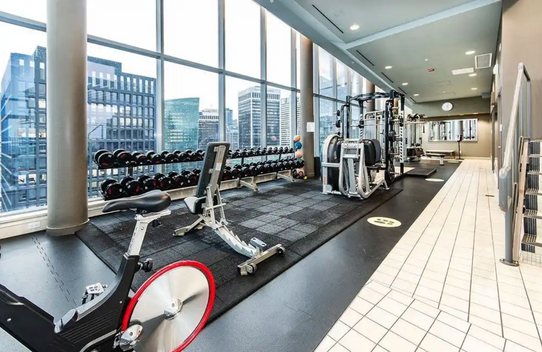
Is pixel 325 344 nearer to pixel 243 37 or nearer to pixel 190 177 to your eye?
pixel 190 177

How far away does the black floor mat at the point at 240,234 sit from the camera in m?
2.16

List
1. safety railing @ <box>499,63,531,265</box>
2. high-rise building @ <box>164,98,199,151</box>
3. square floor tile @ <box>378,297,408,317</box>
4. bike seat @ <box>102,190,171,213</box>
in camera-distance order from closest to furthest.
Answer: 1. bike seat @ <box>102,190,171,213</box>
2. square floor tile @ <box>378,297,408,317</box>
3. safety railing @ <box>499,63,531,265</box>
4. high-rise building @ <box>164,98,199,151</box>

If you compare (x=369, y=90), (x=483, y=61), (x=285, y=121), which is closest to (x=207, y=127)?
(x=285, y=121)

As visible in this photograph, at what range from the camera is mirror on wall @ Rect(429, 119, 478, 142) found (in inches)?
543

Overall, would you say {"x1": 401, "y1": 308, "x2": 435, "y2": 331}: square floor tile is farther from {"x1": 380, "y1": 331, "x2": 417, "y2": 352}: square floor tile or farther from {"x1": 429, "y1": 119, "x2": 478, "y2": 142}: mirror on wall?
{"x1": 429, "y1": 119, "x2": 478, "y2": 142}: mirror on wall

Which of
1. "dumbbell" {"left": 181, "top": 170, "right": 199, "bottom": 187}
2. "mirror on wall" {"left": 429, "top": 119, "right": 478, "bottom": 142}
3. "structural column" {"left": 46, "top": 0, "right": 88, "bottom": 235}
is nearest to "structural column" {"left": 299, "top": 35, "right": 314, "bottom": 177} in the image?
"dumbbell" {"left": 181, "top": 170, "right": 199, "bottom": 187}

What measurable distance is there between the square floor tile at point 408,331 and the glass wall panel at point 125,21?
17.9ft

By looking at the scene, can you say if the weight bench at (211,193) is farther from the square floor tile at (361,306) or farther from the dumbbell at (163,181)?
the dumbbell at (163,181)

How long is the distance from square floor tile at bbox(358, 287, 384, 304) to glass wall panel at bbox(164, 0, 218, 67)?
17.2 feet

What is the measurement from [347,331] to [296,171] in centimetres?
589

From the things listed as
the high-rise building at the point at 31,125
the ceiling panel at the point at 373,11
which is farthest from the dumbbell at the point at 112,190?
the ceiling panel at the point at 373,11

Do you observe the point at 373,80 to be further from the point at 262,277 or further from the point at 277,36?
the point at 262,277

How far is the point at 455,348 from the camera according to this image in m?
1.37

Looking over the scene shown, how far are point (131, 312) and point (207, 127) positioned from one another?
5.02 metres
